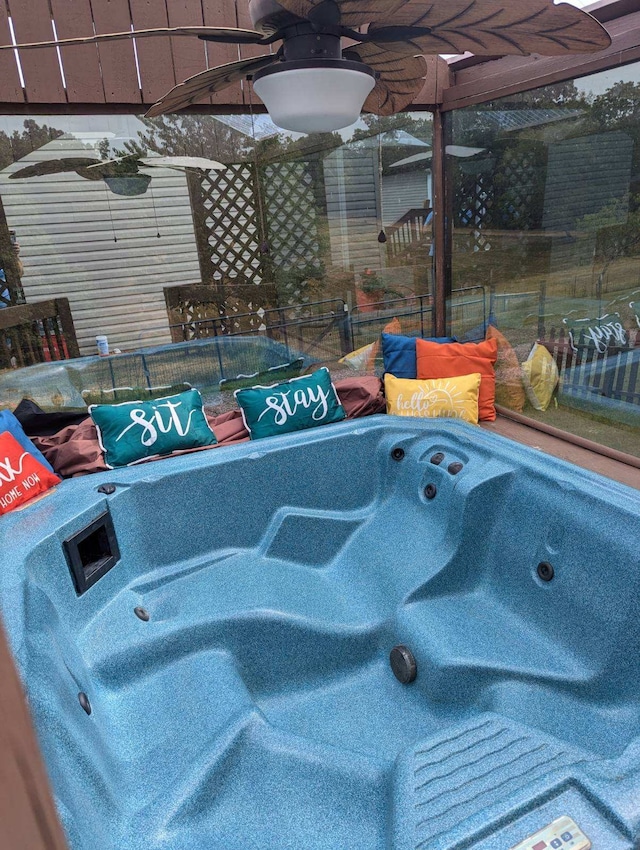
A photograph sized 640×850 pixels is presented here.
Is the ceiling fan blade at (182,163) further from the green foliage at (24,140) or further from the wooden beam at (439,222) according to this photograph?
the wooden beam at (439,222)

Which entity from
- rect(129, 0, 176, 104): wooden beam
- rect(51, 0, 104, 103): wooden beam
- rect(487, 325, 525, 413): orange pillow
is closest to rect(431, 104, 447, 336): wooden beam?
rect(487, 325, 525, 413): orange pillow

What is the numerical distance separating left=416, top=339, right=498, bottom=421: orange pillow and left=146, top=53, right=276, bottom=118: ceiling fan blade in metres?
1.71

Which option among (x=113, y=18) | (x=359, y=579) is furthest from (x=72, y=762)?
(x=113, y=18)

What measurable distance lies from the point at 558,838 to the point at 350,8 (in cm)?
174

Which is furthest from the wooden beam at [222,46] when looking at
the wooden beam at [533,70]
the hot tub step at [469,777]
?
the hot tub step at [469,777]

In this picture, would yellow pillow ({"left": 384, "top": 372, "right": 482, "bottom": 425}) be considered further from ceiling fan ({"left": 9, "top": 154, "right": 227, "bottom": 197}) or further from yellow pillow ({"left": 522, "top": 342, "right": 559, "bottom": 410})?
ceiling fan ({"left": 9, "top": 154, "right": 227, "bottom": 197})

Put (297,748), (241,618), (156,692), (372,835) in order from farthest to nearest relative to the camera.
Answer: (241,618) → (156,692) → (297,748) → (372,835)

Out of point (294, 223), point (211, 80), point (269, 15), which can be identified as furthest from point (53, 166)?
point (269, 15)

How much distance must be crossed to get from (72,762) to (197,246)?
240cm

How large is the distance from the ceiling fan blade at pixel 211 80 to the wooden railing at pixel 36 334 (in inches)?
47.5

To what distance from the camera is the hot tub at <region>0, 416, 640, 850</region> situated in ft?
4.69

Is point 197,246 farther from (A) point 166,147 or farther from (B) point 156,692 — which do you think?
(B) point 156,692

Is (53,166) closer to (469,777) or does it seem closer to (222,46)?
(222,46)

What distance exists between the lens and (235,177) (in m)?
3.04
